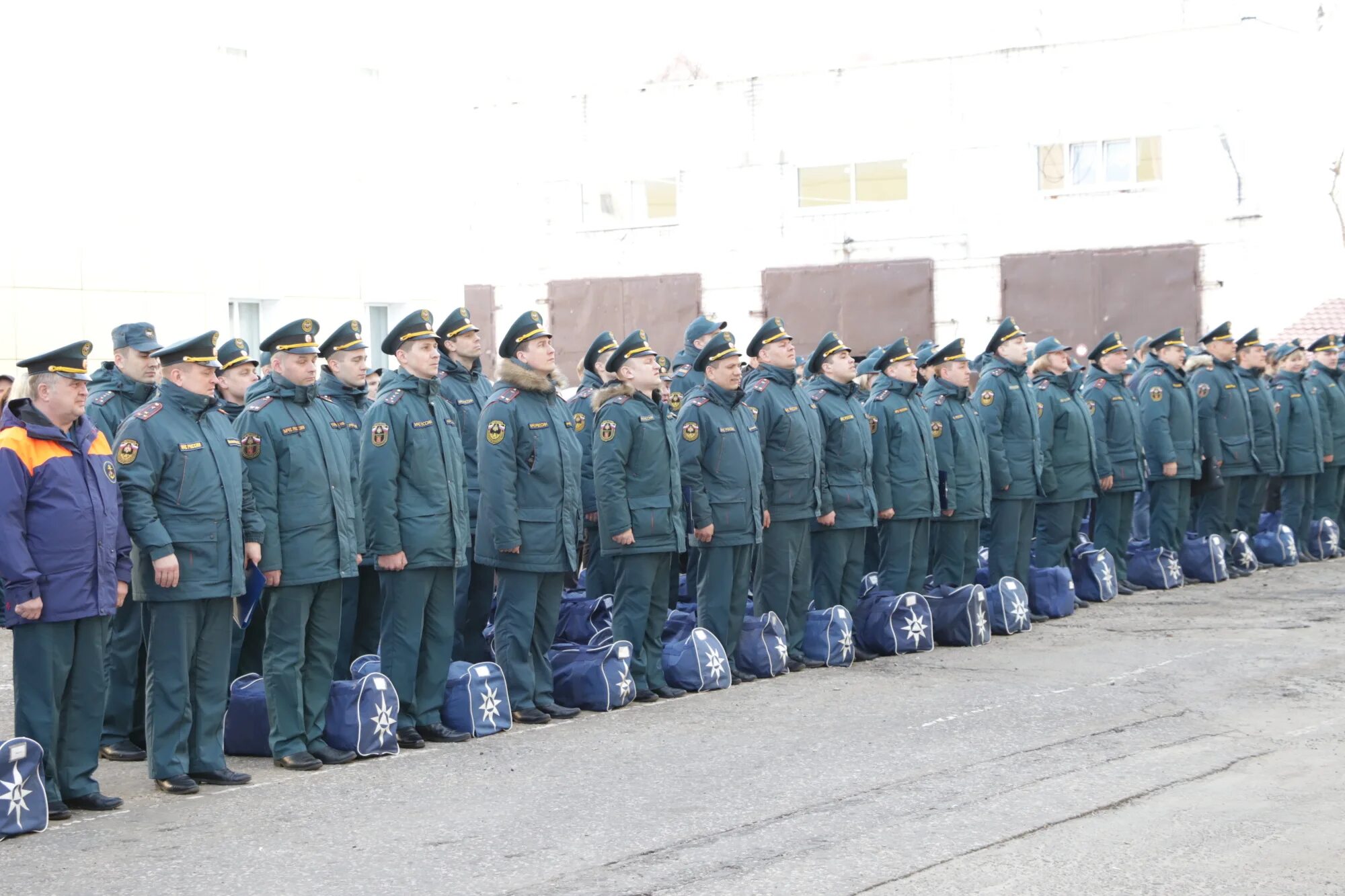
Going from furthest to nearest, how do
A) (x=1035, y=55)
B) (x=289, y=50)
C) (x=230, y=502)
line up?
(x=1035, y=55) < (x=289, y=50) < (x=230, y=502)

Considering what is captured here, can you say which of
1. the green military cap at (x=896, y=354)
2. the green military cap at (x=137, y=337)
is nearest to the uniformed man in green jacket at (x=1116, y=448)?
the green military cap at (x=896, y=354)

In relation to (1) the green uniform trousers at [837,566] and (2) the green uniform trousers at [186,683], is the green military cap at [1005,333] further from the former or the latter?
(2) the green uniform trousers at [186,683]

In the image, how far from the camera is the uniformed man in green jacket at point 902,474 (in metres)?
13.1

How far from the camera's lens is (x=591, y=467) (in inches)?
504

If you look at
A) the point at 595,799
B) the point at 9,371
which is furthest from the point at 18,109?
the point at 595,799

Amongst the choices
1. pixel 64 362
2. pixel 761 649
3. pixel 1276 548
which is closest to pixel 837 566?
pixel 761 649

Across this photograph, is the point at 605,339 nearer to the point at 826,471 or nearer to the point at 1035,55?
the point at 826,471

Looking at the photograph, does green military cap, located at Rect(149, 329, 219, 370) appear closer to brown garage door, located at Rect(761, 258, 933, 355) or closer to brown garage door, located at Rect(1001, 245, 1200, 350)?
brown garage door, located at Rect(1001, 245, 1200, 350)

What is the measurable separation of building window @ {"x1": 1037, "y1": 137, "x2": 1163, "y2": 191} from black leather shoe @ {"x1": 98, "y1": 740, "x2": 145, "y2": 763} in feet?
71.1

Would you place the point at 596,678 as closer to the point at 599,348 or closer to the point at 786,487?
the point at 786,487

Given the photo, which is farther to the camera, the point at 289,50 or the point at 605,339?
the point at 289,50

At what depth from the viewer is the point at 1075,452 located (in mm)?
15016

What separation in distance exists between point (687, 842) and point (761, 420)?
5.30 metres

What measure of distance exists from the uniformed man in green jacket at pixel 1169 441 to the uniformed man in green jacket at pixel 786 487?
5.49 metres
